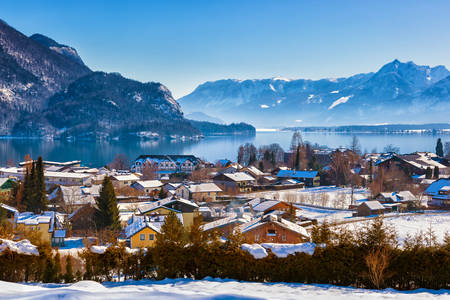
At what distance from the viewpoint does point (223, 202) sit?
4072 centimetres

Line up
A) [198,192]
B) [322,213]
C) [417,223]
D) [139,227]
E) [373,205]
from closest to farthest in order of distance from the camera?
[139,227], [417,223], [373,205], [322,213], [198,192]

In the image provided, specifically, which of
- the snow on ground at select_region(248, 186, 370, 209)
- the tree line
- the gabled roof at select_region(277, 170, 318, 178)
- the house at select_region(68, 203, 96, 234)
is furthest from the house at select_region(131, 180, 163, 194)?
the tree line

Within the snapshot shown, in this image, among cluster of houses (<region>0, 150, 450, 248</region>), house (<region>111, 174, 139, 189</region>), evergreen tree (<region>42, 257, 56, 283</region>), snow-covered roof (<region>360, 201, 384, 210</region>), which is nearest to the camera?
evergreen tree (<region>42, 257, 56, 283</region>)

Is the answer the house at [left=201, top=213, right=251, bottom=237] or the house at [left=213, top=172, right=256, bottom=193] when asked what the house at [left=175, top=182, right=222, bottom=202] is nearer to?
the house at [left=213, top=172, right=256, bottom=193]

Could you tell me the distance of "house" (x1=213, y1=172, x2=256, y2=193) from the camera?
49.7 metres

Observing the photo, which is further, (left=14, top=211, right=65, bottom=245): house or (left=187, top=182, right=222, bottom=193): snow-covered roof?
(left=187, top=182, right=222, bottom=193): snow-covered roof

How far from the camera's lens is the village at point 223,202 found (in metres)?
23.2

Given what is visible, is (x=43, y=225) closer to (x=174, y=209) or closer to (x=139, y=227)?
(x=139, y=227)

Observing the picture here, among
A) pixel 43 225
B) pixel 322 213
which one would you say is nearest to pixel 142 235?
pixel 43 225

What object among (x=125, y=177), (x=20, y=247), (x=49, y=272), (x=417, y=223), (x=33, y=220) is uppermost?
(x=20, y=247)

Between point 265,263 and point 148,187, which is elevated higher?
point 265,263

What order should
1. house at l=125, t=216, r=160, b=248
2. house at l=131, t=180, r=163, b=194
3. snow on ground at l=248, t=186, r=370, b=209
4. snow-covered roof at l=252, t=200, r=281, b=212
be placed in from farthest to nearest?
1. house at l=131, t=180, r=163, b=194
2. snow on ground at l=248, t=186, r=370, b=209
3. snow-covered roof at l=252, t=200, r=281, b=212
4. house at l=125, t=216, r=160, b=248

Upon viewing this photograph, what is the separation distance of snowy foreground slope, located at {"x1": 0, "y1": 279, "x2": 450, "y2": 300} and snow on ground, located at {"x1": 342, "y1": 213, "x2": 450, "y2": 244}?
16432mm

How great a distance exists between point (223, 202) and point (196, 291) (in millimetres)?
31020
